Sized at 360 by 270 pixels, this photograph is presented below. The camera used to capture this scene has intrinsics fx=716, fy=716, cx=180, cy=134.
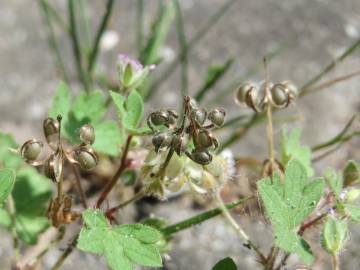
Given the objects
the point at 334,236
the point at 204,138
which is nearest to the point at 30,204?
the point at 204,138

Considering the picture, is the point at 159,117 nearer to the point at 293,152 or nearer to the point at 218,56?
the point at 293,152

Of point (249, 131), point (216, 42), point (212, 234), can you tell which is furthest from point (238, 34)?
point (212, 234)

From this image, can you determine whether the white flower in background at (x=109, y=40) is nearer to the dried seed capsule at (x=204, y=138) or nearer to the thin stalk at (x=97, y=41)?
the thin stalk at (x=97, y=41)

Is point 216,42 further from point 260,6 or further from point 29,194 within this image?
point 29,194

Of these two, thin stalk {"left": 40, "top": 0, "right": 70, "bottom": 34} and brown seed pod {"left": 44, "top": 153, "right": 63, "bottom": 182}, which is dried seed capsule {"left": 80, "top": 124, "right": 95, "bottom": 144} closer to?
brown seed pod {"left": 44, "top": 153, "right": 63, "bottom": 182}

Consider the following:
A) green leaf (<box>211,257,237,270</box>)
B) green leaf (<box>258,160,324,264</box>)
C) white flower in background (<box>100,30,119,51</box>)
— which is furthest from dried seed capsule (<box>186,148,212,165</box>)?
white flower in background (<box>100,30,119,51</box>)
